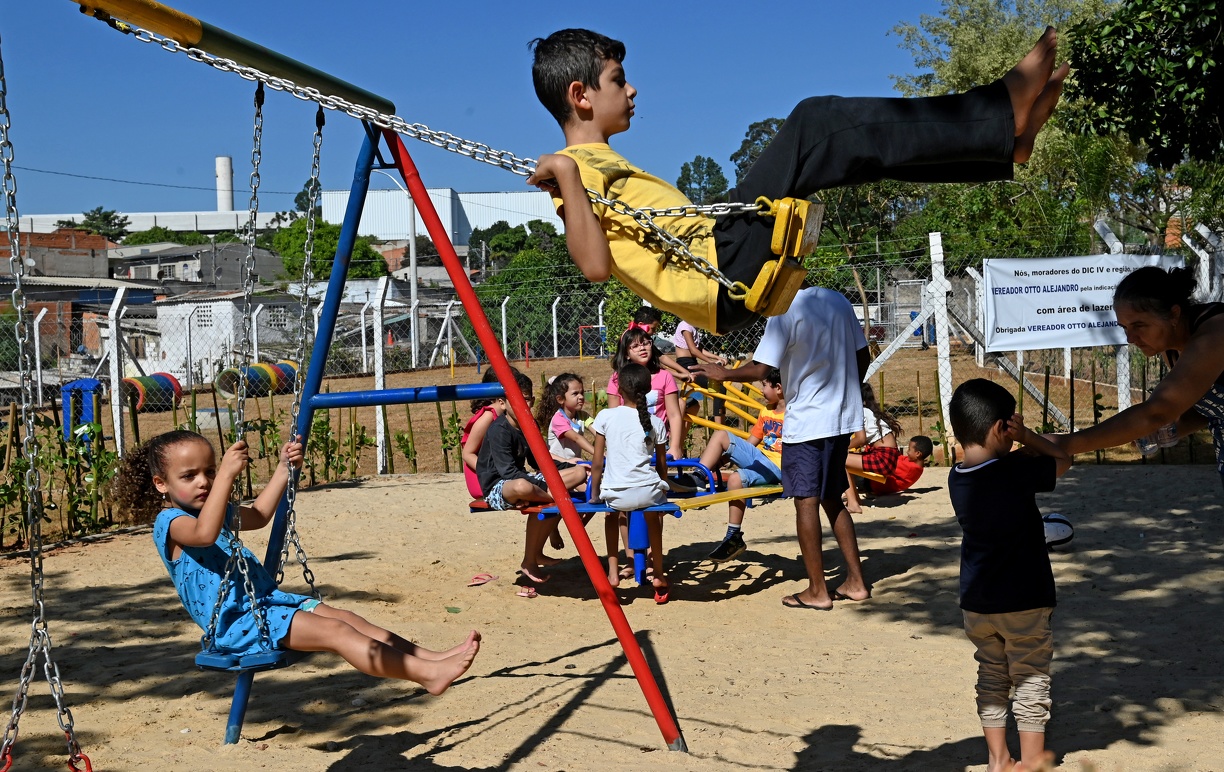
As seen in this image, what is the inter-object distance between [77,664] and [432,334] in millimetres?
27153

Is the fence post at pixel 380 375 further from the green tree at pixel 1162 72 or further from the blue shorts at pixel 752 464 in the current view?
the green tree at pixel 1162 72

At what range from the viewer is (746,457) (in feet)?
23.0

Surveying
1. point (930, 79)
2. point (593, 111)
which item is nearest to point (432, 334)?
point (930, 79)

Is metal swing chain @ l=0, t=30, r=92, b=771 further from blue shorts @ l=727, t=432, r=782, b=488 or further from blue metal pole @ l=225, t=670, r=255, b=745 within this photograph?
blue shorts @ l=727, t=432, r=782, b=488

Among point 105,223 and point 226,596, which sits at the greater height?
point 105,223

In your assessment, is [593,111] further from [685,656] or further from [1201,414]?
[685,656]

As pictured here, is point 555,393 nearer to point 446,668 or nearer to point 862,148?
point 446,668

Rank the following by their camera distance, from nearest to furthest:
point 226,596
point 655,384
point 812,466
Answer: point 226,596
point 812,466
point 655,384

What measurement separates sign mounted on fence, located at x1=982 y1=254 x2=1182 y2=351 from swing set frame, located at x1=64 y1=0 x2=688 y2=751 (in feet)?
23.8

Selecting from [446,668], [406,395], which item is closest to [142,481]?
[406,395]

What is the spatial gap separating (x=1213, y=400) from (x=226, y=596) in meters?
2.88

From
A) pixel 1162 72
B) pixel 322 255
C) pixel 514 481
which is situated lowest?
pixel 514 481

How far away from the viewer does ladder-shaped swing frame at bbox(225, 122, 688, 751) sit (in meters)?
3.49

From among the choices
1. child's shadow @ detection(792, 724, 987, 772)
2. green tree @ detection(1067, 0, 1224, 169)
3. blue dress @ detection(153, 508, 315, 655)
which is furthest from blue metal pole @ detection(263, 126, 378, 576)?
A: green tree @ detection(1067, 0, 1224, 169)
